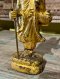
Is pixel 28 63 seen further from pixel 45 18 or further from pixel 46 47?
pixel 46 47

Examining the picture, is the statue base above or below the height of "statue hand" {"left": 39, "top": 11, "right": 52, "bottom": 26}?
below

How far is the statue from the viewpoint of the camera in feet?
3.81

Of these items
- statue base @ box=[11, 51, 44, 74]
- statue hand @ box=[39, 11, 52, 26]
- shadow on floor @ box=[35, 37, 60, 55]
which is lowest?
shadow on floor @ box=[35, 37, 60, 55]

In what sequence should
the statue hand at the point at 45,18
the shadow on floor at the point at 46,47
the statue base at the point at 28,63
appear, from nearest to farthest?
the statue hand at the point at 45,18, the statue base at the point at 28,63, the shadow on floor at the point at 46,47

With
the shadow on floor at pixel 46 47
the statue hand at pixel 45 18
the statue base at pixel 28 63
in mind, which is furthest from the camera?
the shadow on floor at pixel 46 47

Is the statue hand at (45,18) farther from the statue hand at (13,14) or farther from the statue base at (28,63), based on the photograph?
the statue base at (28,63)

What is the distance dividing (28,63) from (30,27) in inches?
10.2

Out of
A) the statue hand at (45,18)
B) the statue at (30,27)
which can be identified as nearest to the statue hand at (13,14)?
the statue at (30,27)

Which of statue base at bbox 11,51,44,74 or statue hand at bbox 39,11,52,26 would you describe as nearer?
statue hand at bbox 39,11,52,26

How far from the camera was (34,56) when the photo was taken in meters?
1.34

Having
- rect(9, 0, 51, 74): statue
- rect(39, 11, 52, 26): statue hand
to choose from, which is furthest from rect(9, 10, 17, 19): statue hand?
rect(39, 11, 52, 26): statue hand

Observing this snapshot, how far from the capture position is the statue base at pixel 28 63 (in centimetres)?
126

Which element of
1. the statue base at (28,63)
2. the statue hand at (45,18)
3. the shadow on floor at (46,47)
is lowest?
the shadow on floor at (46,47)

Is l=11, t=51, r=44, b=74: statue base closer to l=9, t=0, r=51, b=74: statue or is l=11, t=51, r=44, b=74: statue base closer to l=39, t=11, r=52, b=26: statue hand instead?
l=9, t=0, r=51, b=74: statue
